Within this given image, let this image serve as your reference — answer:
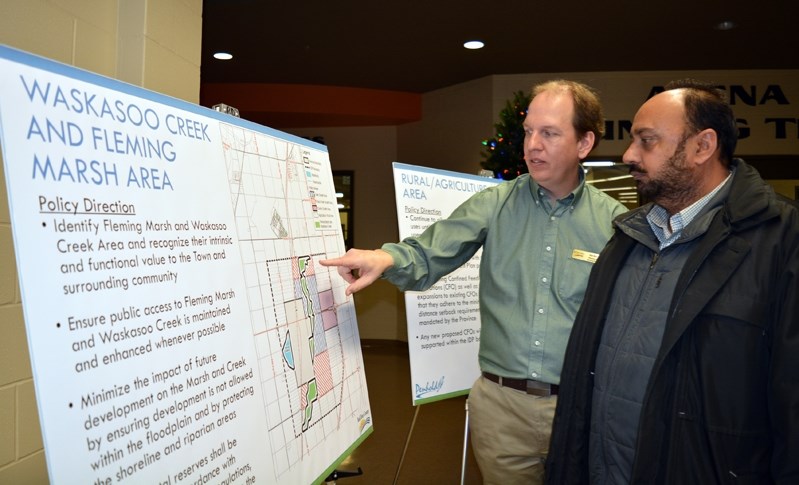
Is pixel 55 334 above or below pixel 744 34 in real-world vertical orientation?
below

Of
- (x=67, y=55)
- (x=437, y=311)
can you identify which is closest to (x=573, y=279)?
(x=437, y=311)

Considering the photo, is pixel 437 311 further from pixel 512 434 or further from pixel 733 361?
pixel 733 361

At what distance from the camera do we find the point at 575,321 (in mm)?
1636

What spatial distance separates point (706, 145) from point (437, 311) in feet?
3.83

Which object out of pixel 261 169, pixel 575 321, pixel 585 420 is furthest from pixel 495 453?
pixel 261 169

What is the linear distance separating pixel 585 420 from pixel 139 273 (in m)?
1.18

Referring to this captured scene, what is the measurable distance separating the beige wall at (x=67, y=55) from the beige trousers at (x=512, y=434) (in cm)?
143

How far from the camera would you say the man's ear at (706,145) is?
1499 mm

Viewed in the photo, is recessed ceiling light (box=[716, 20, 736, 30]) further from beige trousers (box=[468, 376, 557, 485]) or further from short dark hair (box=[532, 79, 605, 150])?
beige trousers (box=[468, 376, 557, 485])

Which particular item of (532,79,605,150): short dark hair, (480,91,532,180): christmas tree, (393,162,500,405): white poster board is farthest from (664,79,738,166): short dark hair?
(480,91,532,180): christmas tree

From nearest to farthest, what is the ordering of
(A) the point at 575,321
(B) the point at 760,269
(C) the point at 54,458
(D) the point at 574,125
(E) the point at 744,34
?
1. (C) the point at 54,458
2. (B) the point at 760,269
3. (A) the point at 575,321
4. (D) the point at 574,125
5. (E) the point at 744,34

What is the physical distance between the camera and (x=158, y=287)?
37.3 inches

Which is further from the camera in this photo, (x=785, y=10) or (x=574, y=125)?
(x=785, y=10)

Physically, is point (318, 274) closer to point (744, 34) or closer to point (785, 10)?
point (785, 10)
